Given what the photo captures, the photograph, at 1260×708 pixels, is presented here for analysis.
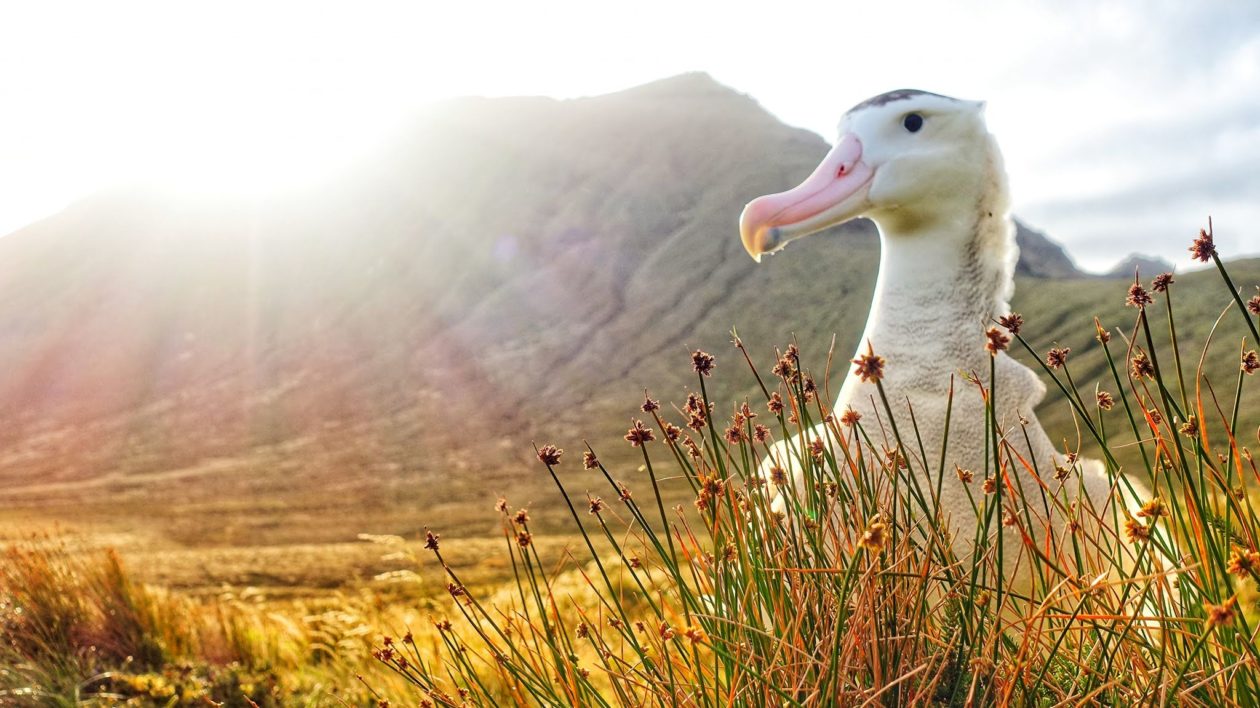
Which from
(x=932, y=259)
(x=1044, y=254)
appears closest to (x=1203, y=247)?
(x=932, y=259)

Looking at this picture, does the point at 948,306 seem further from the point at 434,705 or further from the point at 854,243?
the point at 854,243

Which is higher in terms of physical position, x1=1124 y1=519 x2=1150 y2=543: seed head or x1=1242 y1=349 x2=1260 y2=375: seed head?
x1=1242 y1=349 x2=1260 y2=375: seed head

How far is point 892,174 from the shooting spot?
267cm

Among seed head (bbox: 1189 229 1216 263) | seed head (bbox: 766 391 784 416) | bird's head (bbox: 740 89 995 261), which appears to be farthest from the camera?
bird's head (bbox: 740 89 995 261)

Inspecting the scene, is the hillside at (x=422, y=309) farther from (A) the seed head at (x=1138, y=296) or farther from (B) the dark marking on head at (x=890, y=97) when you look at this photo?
(A) the seed head at (x=1138, y=296)

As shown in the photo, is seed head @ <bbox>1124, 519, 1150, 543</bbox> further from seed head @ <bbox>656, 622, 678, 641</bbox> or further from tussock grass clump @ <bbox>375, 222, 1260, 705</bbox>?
seed head @ <bbox>656, 622, 678, 641</bbox>

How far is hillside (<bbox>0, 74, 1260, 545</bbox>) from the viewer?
53500 millimetres

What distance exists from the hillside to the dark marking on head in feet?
118

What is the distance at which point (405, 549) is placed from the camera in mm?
2350

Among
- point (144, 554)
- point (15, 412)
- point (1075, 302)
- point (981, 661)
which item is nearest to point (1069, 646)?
point (981, 661)

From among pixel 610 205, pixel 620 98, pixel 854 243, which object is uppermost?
pixel 620 98

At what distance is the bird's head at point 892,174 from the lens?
105 inches

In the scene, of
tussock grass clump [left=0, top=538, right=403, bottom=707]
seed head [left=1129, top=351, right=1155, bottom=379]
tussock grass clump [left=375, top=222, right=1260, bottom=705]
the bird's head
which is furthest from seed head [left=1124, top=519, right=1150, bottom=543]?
tussock grass clump [left=0, top=538, right=403, bottom=707]

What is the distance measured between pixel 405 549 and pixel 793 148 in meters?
96.4
